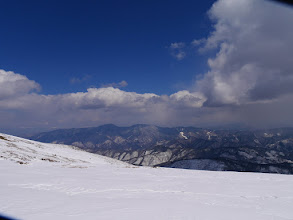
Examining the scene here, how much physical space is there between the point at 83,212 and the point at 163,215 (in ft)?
9.11

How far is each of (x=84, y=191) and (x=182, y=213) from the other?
5.54m

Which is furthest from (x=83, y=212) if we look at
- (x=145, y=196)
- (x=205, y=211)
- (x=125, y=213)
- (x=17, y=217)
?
(x=205, y=211)

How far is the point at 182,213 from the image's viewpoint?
21.0ft

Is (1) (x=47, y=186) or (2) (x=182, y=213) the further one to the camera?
(1) (x=47, y=186)

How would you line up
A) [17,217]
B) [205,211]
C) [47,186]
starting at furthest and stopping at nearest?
1. [47,186]
2. [205,211]
3. [17,217]

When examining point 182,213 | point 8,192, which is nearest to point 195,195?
point 182,213

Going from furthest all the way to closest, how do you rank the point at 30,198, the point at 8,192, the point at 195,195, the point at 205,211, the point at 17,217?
the point at 195,195 → the point at 8,192 → the point at 30,198 → the point at 205,211 → the point at 17,217

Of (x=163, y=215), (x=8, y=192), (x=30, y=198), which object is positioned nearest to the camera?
(x=163, y=215)

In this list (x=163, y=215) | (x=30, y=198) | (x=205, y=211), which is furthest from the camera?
(x=30, y=198)

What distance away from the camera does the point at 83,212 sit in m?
6.34

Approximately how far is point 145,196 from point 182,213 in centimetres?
287

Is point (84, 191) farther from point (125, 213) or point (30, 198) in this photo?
point (125, 213)

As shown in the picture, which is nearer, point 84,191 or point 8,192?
point 8,192

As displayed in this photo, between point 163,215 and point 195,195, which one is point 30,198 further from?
point 195,195
